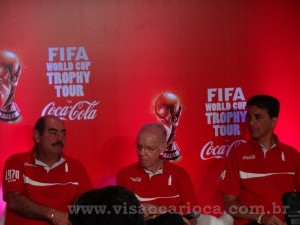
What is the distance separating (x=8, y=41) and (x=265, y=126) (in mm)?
1871

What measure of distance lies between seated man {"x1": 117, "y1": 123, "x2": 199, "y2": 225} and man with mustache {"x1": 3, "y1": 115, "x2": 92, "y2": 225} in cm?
33

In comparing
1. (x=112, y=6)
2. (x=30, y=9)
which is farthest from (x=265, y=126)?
(x=30, y=9)

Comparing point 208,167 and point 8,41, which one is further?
point 208,167

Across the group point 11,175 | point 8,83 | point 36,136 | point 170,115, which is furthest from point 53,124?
point 170,115

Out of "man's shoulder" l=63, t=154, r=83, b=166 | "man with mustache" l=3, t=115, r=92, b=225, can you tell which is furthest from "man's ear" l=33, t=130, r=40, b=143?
"man's shoulder" l=63, t=154, r=83, b=166

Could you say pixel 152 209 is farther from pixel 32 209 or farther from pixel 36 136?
pixel 36 136

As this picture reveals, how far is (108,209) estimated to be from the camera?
1.72 m

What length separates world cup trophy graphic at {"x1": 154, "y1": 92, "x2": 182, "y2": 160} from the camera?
436cm

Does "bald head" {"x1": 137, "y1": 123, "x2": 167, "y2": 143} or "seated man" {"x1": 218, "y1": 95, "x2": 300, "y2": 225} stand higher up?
"bald head" {"x1": 137, "y1": 123, "x2": 167, "y2": 143}

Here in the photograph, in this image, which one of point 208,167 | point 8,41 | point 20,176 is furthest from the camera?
Result: point 208,167

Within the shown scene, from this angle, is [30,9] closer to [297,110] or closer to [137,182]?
[137,182]

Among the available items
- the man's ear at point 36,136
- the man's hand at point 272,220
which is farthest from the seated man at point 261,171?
the man's ear at point 36,136

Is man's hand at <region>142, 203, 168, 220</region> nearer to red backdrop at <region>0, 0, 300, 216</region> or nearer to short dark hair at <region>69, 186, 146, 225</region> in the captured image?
red backdrop at <region>0, 0, 300, 216</region>

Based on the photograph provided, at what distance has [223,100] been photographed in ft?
14.4
